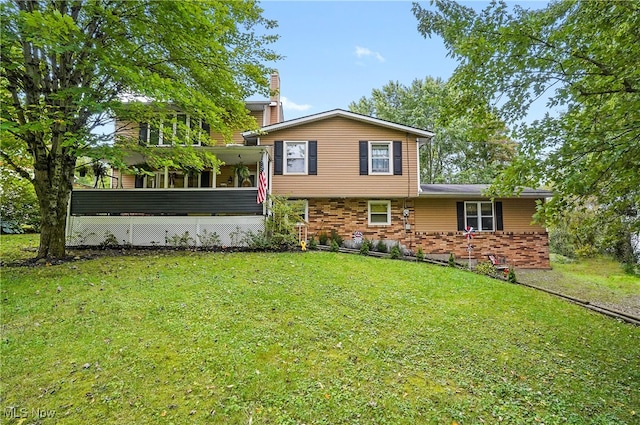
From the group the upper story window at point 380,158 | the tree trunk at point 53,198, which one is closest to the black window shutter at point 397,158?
the upper story window at point 380,158

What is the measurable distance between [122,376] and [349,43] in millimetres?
12920

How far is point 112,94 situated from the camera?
8.26 metres

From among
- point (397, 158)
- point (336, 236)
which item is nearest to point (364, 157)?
point (397, 158)

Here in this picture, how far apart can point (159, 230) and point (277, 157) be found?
548cm

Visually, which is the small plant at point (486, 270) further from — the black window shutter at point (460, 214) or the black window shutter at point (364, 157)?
the black window shutter at point (364, 157)

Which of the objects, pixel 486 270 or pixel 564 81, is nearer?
pixel 564 81

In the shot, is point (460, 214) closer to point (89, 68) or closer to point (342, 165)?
point (342, 165)

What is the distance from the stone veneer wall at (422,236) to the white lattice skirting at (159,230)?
12.3 ft

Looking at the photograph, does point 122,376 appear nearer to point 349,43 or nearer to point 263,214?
point 263,214

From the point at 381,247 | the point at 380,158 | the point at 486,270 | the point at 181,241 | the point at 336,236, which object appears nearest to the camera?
the point at 486,270

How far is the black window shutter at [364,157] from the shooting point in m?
13.7

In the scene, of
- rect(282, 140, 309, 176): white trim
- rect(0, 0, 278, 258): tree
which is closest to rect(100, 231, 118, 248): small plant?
rect(0, 0, 278, 258): tree

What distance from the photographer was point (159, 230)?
36.0ft

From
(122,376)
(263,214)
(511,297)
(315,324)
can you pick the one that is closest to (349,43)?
(263,214)
